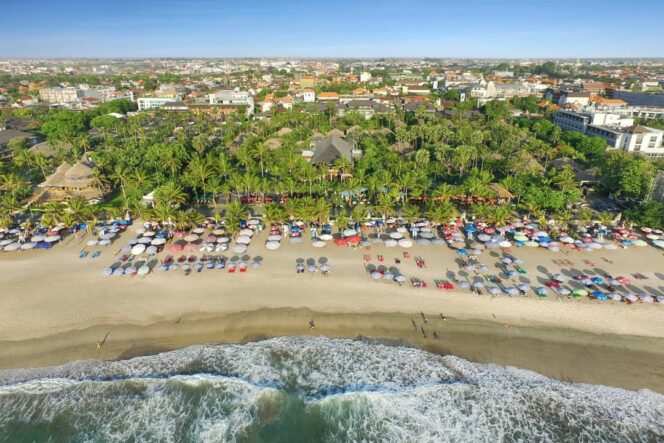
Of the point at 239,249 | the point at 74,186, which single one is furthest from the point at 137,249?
the point at 74,186

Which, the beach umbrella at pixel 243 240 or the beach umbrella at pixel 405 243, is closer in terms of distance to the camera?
the beach umbrella at pixel 405 243

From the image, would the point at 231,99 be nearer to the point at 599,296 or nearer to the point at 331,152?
the point at 331,152

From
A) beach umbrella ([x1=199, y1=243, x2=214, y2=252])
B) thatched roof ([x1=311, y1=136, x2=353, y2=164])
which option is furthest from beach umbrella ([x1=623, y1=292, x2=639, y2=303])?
thatched roof ([x1=311, y1=136, x2=353, y2=164])

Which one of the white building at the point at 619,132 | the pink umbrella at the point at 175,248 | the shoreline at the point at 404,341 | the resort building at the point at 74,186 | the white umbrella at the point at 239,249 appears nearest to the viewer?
the shoreline at the point at 404,341

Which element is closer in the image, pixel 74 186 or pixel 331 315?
pixel 331 315

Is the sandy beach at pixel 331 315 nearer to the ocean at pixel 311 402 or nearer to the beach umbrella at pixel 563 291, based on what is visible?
the beach umbrella at pixel 563 291

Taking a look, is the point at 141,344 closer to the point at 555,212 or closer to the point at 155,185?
the point at 155,185

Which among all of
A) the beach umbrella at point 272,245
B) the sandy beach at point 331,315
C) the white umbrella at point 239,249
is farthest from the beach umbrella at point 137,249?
the beach umbrella at point 272,245
